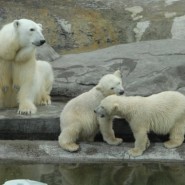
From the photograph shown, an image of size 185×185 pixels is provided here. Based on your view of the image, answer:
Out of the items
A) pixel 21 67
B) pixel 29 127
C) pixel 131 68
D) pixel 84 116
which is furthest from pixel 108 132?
pixel 131 68

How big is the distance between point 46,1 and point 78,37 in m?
1.54

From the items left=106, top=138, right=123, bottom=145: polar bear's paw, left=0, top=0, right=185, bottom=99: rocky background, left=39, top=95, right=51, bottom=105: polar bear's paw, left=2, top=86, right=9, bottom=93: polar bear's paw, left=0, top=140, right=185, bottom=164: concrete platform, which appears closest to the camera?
left=0, top=140, right=185, bottom=164: concrete platform

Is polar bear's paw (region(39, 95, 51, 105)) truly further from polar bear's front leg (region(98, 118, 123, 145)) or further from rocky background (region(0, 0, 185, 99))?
polar bear's front leg (region(98, 118, 123, 145))

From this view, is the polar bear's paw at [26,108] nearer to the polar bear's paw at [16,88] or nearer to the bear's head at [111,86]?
the polar bear's paw at [16,88]

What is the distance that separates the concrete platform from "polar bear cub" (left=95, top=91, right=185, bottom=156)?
105 mm

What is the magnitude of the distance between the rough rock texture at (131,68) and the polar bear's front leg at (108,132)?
1.68 metres

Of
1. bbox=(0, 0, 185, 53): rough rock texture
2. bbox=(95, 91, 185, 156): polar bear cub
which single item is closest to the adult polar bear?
bbox=(95, 91, 185, 156): polar bear cub

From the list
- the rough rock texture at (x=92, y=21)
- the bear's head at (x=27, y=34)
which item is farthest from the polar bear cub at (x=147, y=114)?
the rough rock texture at (x=92, y=21)

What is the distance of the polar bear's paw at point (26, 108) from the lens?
8.37 m

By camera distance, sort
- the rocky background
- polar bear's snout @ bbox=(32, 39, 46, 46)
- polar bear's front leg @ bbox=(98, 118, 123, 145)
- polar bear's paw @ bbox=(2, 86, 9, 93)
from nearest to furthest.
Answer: polar bear's front leg @ bbox=(98, 118, 123, 145), polar bear's snout @ bbox=(32, 39, 46, 46), polar bear's paw @ bbox=(2, 86, 9, 93), the rocky background

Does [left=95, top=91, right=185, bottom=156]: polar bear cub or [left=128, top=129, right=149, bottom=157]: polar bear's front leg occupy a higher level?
[left=95, top=91, right=185, bottom=156]: polar bear cub

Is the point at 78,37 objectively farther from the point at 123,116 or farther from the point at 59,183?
the point at 59,183

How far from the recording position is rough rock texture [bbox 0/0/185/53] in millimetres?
13315

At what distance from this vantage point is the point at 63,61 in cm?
1085
